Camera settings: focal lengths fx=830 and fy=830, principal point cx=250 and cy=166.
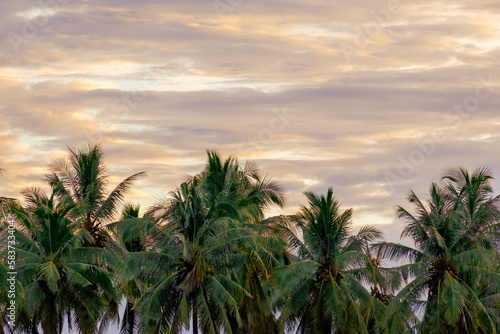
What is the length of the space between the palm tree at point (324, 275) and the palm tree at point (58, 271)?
32.3ft

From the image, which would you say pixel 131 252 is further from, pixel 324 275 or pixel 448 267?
pixel 448 267

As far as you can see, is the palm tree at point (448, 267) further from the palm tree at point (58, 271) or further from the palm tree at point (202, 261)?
the palm tree at point (58, 271)

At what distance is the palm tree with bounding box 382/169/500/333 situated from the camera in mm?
42500

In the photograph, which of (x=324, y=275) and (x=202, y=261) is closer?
(x=202, y=261)

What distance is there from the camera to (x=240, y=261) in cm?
4206

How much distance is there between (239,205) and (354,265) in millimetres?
7300

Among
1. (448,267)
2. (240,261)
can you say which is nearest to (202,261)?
(240,261)

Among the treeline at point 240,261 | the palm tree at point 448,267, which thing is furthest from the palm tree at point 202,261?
the palm tree at point 448,267

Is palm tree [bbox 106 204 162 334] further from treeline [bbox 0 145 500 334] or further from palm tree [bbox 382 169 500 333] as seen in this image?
palm tree [bbox 382 169 500 333]

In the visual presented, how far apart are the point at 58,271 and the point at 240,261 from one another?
9285 mm

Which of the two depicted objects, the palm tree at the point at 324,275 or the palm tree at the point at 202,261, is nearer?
the palm tree at the point at 202,261

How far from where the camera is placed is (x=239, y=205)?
43.7m

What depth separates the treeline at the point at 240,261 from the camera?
4156 centimetres

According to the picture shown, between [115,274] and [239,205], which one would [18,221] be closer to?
[115,274]
